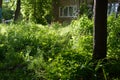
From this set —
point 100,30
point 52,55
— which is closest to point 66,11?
point 52,55

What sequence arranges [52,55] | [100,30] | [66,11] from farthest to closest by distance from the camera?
[66,11]
[52,55]
[100,30]

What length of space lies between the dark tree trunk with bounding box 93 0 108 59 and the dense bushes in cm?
27

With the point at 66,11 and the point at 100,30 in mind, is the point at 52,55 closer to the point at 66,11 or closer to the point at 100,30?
the point at 100,30

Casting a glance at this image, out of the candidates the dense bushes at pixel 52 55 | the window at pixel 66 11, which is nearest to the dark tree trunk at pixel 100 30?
the dense bushes at pixel 52 55

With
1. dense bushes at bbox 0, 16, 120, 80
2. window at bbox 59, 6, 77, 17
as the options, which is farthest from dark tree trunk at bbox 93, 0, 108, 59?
window at bbox 59, 6, 77, 17

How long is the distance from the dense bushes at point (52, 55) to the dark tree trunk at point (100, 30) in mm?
273

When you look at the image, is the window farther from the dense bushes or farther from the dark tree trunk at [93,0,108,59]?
the dark tree trunk at [93,0,108,59]

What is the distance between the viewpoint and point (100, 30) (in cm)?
852

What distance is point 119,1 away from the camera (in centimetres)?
3531

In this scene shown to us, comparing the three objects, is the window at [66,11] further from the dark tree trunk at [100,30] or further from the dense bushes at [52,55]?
the dark tree trunk at [100,30]

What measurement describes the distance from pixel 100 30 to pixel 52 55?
2.15 metres

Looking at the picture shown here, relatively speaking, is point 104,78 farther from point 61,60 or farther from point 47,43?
point 47,43

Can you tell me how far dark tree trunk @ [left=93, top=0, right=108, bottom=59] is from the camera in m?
8.46

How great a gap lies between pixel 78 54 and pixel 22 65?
2.33m
